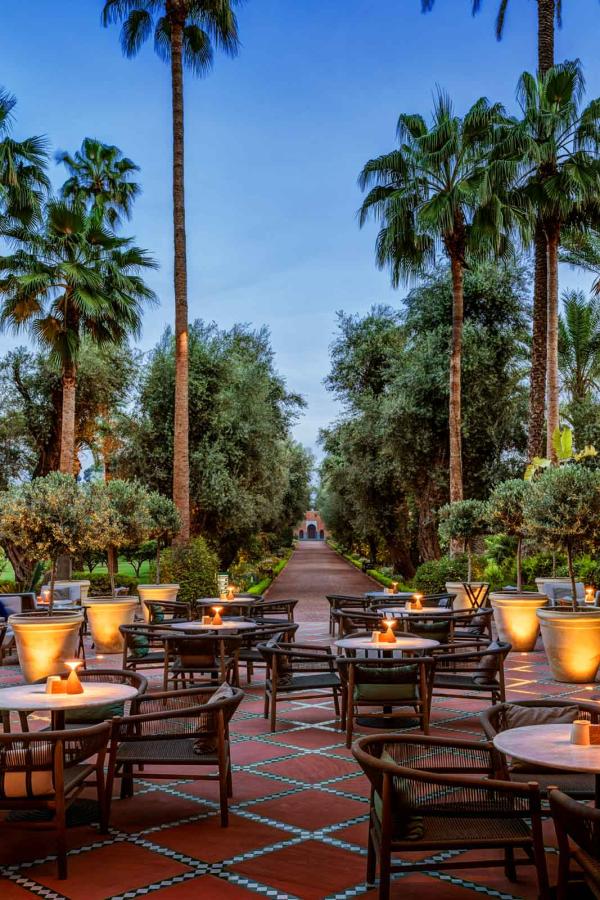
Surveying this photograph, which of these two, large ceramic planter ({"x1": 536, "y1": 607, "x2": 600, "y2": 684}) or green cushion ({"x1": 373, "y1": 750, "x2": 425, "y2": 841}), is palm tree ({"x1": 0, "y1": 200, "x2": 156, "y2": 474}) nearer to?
large ceramic planter ({"x1": 536, "y1": 607, "x2": 600, "y2": 684})

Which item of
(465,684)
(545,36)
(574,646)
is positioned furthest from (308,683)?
(545,36)

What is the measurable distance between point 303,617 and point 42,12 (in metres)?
13.7

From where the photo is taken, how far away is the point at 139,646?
26.9ft

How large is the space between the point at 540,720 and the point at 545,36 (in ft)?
52.6

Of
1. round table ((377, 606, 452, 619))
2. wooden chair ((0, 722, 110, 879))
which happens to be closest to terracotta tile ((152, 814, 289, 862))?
wooden chair ((0, 722, 110, 879))

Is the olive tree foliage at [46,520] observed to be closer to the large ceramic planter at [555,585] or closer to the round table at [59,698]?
the round table at [59,698]

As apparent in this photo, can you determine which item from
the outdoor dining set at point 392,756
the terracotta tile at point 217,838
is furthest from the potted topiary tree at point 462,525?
the terracotta tile at point 217,838

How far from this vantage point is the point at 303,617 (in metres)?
17.9

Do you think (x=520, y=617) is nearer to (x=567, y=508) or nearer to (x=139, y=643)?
(x=567, y=508)

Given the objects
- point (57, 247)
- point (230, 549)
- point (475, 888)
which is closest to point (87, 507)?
point (475, 888)

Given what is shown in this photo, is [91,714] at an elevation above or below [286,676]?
above

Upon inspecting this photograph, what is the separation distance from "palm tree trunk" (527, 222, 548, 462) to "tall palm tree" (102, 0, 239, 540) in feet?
22.6

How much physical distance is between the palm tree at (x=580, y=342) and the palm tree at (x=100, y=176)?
1385 centimetres

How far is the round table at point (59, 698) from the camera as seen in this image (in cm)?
434
